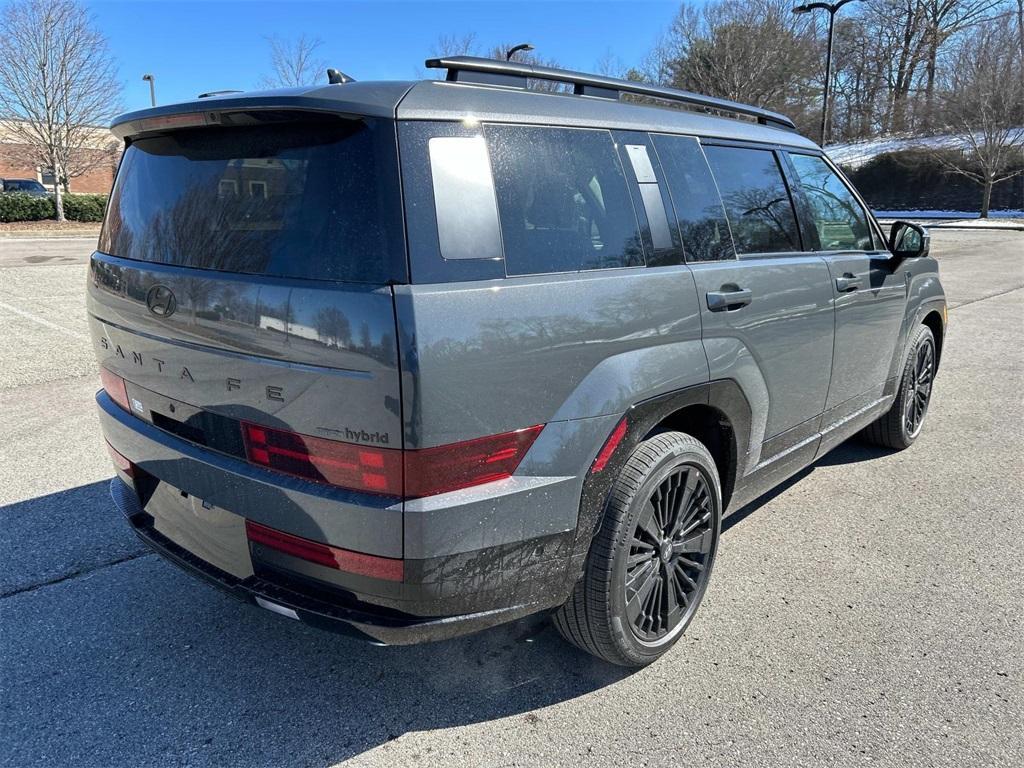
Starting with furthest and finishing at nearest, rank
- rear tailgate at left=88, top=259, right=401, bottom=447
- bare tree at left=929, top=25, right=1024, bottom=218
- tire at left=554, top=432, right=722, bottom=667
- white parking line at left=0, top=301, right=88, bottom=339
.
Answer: bare tree at left=929, top=25, right=1024, bottom=218 → white parking line at left=0, top=301, right=88, bottom=339 → tire at left=554, top=432, right=722, bottom=667 → rear tailgate at left=88, top=259, right=401, bottom=447

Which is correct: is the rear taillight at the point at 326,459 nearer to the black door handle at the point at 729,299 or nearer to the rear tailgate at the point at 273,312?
the rear tailgate at the point at 273,312

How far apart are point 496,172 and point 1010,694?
248cm

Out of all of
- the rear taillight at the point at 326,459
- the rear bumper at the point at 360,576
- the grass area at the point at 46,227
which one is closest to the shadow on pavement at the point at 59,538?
the rear bumper at the point at 360,576

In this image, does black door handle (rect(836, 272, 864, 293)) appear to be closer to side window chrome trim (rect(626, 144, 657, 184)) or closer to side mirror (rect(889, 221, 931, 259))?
side mirror (rect(889, 221, 931, 259))

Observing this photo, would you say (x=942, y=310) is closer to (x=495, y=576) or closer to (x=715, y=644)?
(x=715, y=644)

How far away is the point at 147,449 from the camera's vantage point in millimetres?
2471

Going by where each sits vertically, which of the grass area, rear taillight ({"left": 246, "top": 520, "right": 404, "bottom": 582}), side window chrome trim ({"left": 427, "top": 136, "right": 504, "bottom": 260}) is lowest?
rear taillight ({"left": 246, "top": 520, "right": 404, "bottom": 582})

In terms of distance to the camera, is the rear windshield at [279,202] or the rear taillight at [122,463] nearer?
the rear windshield at [279,202]

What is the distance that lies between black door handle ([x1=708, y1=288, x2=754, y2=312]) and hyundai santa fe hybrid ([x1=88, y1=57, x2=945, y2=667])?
0.05ft

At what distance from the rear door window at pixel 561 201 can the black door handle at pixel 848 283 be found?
1.52 meters

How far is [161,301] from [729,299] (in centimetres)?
198

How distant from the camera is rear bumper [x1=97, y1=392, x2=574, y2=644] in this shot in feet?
6.34

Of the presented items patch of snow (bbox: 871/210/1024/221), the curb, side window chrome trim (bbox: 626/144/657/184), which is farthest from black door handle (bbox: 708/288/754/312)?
patch of snow (bbox: 871/210/1024/221)

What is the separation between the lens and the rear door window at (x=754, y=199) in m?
2.97
